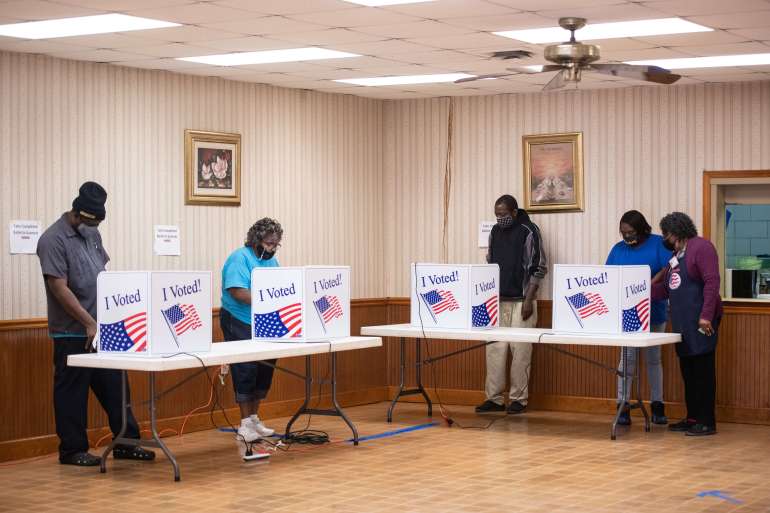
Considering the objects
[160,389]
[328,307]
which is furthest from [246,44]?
[160,389]

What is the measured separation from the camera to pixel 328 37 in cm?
740

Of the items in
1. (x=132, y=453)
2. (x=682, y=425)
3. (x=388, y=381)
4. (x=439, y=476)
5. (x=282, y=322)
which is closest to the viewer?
(x=439, y=476)

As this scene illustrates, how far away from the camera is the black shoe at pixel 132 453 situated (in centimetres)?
732

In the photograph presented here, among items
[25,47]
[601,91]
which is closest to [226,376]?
[25,47]

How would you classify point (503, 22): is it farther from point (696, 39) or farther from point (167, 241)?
point (167, 241)

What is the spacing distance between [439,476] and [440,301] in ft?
6.76

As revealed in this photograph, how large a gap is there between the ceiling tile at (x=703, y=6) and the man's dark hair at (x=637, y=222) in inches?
99.6

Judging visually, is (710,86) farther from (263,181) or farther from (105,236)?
(105,236)

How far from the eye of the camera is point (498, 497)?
6.26 m

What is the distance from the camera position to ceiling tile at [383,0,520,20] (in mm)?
6367

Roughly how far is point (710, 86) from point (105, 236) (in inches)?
188

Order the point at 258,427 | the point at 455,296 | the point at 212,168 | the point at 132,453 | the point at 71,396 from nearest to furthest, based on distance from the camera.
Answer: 1. the point at 71,396
2. the point at 132,453
3. the point at 258,427
4. the point at 455,296
5. the point at 212,168

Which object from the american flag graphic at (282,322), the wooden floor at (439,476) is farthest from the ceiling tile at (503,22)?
the wooden floor at (439,476)

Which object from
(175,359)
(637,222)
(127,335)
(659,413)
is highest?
(637,222)
